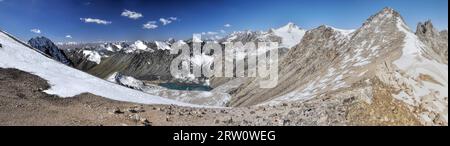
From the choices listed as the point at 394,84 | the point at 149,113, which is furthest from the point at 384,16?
the point at 149,113

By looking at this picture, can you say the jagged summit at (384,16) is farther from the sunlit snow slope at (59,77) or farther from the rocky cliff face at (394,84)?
the sunlit snow slope at (59,77)

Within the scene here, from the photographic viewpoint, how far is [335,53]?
17038 centimetres

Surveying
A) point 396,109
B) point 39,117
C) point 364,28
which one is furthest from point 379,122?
point 364,28

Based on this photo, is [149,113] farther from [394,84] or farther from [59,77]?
[394,84]

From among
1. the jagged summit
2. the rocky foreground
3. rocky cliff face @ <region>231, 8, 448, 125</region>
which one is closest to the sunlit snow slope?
the rocky foreground

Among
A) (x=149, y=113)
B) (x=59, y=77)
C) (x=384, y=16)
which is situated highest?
(x=384, y=16)

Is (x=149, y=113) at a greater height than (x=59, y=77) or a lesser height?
lesser

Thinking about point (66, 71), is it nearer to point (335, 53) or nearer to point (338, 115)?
point (338, 115)

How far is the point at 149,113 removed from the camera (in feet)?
123

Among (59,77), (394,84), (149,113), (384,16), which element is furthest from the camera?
(384,16)

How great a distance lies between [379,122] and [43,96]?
97.3 ft

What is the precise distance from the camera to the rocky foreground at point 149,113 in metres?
30.9

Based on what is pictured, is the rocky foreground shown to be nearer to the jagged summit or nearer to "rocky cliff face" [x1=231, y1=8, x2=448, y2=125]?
"rocky cliff face" [x1=231, y1=8, x2=448, y2=125]

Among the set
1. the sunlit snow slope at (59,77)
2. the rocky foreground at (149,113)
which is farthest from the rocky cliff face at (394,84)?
the sunlit snow slope at (59,77)
